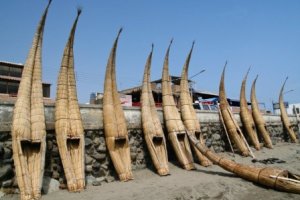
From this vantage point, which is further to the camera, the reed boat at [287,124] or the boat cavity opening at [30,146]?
the reed boat at [287,124]

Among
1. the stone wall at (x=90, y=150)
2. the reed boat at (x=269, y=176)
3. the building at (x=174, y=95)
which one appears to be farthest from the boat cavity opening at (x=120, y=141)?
the building at (x=174, y=95)

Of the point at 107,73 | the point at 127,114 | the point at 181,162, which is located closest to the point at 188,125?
the point at 181,162

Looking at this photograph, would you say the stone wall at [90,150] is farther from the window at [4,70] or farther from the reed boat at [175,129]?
the window at [4,70]

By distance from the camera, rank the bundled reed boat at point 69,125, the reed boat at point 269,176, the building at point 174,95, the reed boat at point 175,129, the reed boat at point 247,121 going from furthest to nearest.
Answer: the building at point 174,95
the reed boat at point 247,121
the reed boat at point 175,129
the reed boat at point 269,176
the bundled reed boat at point 69,125

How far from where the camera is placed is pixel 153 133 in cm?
1057

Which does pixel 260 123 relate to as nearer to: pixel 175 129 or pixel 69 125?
pixel 175 129

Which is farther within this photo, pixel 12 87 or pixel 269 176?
pixel 12 87

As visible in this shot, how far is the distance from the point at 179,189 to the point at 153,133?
9.20ft

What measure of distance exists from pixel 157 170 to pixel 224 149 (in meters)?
6.34

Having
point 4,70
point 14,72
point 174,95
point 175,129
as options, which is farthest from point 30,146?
point 174,95

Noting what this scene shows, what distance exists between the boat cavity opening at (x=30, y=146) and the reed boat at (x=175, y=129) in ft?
16.7

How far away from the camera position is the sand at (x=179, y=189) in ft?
24.6

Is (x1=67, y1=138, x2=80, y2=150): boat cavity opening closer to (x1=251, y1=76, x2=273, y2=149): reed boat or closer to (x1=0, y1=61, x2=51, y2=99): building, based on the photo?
(x1=251, y1=76, x2=273, y2=149): reed boat

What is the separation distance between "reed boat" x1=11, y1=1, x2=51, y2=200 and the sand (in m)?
0.45
